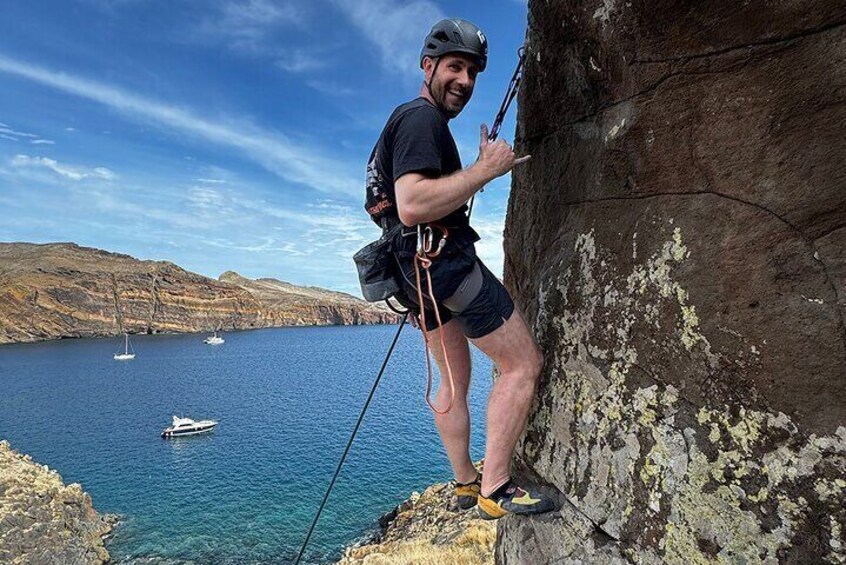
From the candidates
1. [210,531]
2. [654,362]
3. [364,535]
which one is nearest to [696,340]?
[654,362]

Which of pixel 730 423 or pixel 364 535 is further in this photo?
pixel 364 535

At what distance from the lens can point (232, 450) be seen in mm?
40125

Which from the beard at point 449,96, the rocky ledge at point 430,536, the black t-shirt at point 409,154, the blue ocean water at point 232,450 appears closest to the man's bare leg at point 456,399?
the black t-shirt at point 409,154

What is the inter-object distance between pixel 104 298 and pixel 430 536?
151361 millimetres

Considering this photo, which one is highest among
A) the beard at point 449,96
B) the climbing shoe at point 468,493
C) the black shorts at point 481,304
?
the beard at point 449,96

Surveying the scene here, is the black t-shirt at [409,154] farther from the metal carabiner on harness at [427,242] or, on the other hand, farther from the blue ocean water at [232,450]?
the blue ocean water at [232,450]

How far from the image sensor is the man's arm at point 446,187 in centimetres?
369

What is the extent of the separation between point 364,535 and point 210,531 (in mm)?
7799

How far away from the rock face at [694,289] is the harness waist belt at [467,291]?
27.0 inches

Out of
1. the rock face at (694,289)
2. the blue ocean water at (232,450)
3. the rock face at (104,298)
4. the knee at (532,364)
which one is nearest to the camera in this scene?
the rock face at (694,289)

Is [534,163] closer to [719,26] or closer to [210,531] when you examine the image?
[719,26]

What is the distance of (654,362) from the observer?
11.7 feet

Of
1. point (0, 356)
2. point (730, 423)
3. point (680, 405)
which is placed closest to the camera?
point (730, 423)

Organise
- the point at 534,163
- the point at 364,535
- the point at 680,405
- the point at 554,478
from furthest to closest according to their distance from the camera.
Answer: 1. the point at 364,535
2. the point at 534,163
3. the point at 554,478
4. the point at 680,405
